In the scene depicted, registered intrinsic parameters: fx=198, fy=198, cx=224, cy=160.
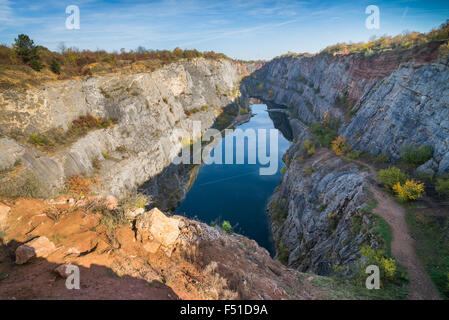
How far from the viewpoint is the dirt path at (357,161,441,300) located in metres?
9.16

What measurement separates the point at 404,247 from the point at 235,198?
2230cm

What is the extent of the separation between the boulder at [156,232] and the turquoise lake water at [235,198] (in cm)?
1303

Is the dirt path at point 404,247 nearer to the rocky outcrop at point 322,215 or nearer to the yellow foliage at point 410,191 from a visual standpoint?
the yellow foliage at point 410,191

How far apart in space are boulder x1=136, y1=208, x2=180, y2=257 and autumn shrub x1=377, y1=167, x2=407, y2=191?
17344mm

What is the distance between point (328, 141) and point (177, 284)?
30.2m

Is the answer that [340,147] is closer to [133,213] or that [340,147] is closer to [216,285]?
[216,285]

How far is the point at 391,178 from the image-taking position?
1612 centimetres

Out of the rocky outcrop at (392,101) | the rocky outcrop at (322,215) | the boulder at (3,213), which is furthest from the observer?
the rocky outcrop at (392,101)

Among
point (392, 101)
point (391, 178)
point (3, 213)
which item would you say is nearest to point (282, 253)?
point (391, 178)

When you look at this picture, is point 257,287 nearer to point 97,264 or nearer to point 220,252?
point 220,252

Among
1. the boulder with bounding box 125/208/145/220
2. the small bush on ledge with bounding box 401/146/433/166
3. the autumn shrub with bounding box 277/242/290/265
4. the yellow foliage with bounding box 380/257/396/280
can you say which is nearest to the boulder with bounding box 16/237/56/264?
the boulder with bounding box 125/208/145/220

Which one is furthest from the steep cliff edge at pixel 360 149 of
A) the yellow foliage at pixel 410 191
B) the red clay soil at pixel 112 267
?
the red clay soil at pixel 112 267

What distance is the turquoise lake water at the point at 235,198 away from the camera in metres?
26.6
